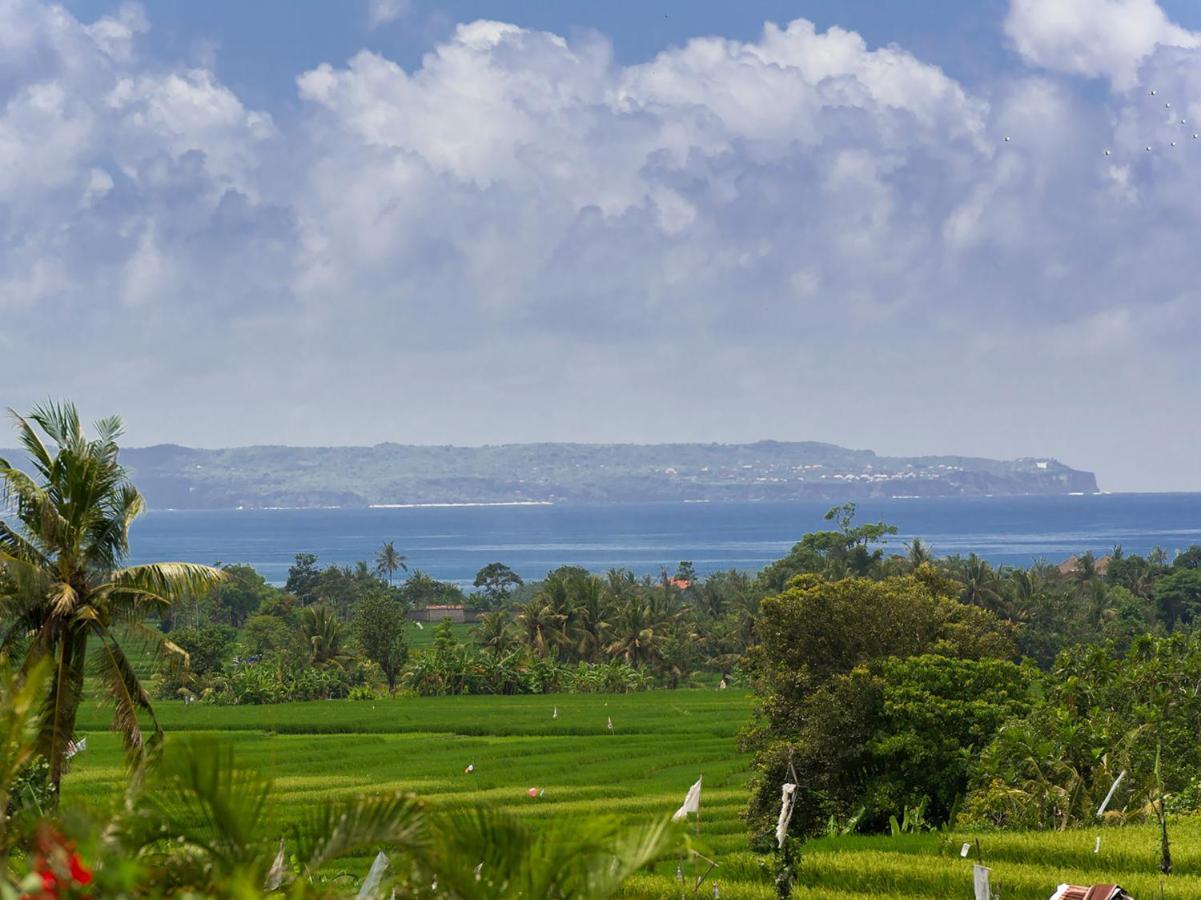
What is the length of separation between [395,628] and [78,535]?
185ft

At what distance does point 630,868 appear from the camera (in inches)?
258

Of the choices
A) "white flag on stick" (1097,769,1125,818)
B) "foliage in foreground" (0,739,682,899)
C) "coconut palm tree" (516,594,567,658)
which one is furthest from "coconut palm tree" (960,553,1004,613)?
"foliage in foreground" (0,739,682,899)

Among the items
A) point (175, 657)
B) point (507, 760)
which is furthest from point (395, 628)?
point (175, 657)

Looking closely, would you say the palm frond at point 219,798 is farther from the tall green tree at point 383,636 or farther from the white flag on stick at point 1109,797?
the tall green tree at point 383,636

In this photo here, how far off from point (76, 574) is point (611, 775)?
27851 mm

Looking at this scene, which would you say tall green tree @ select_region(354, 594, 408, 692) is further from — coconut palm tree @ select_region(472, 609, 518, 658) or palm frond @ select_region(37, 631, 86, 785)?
palm frond @ select_region(37, 631, 86, 785)

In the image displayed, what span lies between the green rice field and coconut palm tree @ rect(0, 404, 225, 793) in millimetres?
2151

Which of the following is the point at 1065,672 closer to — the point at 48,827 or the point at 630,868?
the point at 630,868

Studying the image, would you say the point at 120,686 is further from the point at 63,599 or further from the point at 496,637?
the point at 496,637

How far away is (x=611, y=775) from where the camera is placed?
44.5 m

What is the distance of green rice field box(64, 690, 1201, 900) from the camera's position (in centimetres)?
1964

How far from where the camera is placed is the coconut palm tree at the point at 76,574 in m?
18.4

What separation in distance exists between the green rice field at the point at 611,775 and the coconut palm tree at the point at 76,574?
215cm

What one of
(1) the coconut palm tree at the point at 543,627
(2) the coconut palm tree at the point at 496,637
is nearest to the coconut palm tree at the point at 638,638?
(1) the coconut palm tree at the point at 543,627
